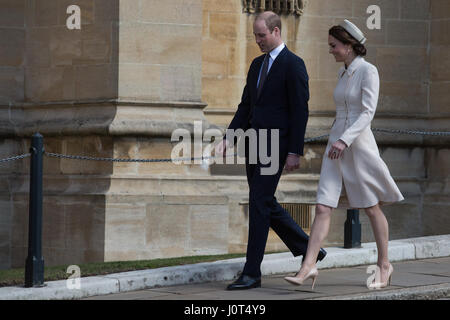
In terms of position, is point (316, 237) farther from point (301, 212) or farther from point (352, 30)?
point (301, 212)

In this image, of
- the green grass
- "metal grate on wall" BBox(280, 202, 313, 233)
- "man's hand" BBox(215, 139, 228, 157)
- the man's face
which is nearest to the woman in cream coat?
the man's face

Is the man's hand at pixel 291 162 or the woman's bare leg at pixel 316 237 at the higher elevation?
the man's hand at pixel 291 162

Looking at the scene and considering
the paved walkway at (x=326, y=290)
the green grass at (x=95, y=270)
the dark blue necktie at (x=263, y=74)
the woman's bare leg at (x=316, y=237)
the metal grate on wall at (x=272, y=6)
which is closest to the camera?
the paved walkway at (x=326, y=290)

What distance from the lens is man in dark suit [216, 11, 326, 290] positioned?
7309 mm

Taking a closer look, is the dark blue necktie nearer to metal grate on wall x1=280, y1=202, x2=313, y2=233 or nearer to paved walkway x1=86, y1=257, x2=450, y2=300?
paved walkway x1=86, y1=257, x2=450, y2=300

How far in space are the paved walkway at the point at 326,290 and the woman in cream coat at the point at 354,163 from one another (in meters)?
0.20

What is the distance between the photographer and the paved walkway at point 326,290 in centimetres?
704

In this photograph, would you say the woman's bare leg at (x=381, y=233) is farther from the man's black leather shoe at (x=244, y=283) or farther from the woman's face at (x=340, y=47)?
the woman's face at (x=340, y=47)

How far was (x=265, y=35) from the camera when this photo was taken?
7375 millimetres

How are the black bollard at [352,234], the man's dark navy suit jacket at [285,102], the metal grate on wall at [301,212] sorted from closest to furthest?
the man's dark navy suit jacket at [285,102], the black bollard at [352,234], the metal grate on wall at [301,212]

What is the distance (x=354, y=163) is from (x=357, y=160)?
34 mm

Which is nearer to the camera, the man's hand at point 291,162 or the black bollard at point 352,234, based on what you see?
the man's hand at point 291,162

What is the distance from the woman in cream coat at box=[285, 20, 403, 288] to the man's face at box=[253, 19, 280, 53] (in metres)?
0.40

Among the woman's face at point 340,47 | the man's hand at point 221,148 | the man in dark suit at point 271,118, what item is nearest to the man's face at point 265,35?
the man in dark suit at point 271,118
